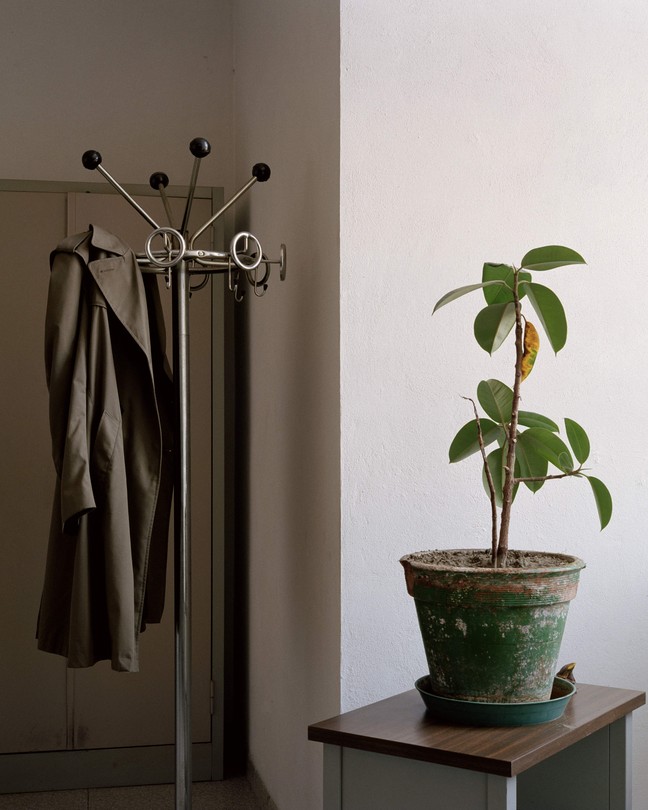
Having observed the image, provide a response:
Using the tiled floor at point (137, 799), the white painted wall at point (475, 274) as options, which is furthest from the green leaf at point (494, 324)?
the tiled floor at point (137, 799)

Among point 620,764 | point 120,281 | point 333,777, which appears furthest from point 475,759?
point 120,281

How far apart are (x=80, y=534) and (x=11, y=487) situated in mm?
1028

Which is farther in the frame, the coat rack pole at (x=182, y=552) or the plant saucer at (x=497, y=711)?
the coat rack pole at (x=182, y=552)

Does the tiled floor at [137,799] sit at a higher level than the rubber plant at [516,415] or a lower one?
lower

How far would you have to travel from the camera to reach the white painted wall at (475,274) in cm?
197

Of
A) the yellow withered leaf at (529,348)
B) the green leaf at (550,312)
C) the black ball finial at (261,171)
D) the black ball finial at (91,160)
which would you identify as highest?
the black ball finial at (261,171)

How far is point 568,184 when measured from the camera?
2.15 m

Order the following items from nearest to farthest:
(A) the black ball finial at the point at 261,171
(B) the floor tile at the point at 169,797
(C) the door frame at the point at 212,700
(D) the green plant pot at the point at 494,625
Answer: (D) the green plant pot at the point at 494,625 → (A) the black ball finial at the point at 261,171 → (B) the floor tile at the point at 169,797 → (C) the door frame at the point at 212,700

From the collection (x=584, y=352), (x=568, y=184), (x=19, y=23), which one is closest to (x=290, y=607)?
→ (x=584, y=352)

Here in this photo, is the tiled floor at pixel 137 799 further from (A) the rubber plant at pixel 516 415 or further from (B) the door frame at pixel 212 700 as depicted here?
(A) the rubber plant at pixel 516 415

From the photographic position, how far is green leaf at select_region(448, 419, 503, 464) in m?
1.65

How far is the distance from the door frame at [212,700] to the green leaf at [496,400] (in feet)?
4.68

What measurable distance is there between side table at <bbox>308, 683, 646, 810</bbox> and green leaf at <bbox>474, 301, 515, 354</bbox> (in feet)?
2.05

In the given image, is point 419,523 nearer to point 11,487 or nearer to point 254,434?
point 254,434
